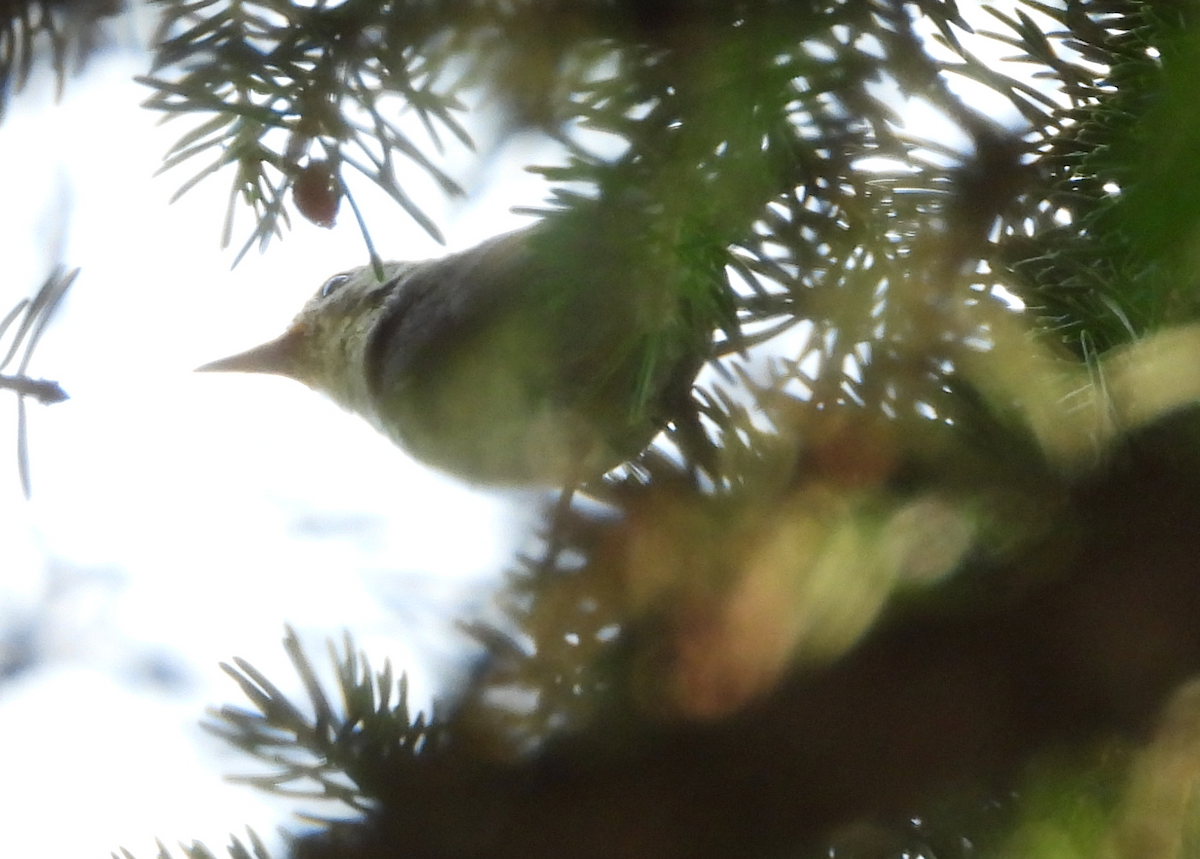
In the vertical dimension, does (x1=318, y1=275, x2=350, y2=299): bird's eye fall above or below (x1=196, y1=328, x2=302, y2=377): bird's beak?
above

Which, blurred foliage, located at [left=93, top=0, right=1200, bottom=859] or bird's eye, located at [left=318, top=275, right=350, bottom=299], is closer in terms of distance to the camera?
blurred foliage, located at [left=93, top=0, right=1200, bottom=859]

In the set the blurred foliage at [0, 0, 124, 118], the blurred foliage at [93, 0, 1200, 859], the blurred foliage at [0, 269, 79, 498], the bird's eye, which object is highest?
the bird's eye

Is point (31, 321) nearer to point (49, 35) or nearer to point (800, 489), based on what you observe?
point (49, 35)

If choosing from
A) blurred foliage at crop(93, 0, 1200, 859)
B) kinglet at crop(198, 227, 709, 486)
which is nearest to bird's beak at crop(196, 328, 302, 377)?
kinglet at crop(198, 227, 709, 486)

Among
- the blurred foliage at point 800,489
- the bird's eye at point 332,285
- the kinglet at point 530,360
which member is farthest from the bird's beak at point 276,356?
the blurred foliage at point 800,489

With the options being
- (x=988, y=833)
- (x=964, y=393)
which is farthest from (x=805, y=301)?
(x=988, y=833)

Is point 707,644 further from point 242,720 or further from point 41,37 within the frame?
point 41,37

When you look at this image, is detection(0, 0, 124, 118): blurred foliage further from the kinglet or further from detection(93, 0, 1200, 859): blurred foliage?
the kinglet

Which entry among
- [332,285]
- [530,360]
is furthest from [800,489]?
[332,285]
